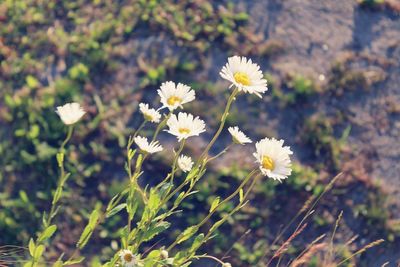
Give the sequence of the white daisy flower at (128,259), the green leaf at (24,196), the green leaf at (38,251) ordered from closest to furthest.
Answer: the white daisy flower at (128,259), the green leaf at (38,251), the green leaf at (24,196)

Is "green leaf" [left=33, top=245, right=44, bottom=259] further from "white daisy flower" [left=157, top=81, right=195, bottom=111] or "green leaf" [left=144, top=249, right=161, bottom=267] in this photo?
"white daisy flower" [left=157, top=81, right=195, bottom=111]

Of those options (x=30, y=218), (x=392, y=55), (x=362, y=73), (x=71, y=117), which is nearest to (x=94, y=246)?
(x=30, y=218)

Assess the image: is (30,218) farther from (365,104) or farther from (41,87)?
(365,104)

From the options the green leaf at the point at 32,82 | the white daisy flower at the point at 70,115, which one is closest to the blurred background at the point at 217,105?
the green leaf at the point at 32,82

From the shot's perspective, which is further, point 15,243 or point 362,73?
point 362,73

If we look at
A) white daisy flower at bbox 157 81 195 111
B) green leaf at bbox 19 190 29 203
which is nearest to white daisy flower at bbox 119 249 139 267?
white daisy flower at bbox 157 81 195 111

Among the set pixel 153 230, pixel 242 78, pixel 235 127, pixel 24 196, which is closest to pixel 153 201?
pixel 153 230

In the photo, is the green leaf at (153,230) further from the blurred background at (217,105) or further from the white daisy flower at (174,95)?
the blurred background at (217,105)
